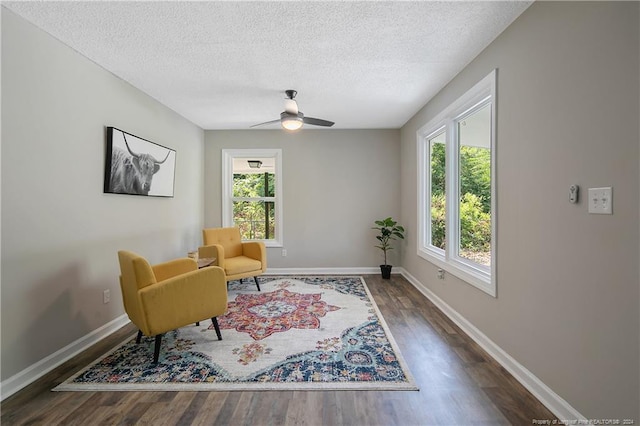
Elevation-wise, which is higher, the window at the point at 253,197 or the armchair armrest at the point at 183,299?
the window at the point at 253,197

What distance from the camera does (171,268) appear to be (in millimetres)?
2812

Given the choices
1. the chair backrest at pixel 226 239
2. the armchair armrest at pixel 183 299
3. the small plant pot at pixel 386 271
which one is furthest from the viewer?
the small plant pot at pixel 386 271

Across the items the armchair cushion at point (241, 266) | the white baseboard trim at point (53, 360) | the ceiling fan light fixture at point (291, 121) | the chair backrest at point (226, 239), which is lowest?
the white baseboard trim at point (53, 360)

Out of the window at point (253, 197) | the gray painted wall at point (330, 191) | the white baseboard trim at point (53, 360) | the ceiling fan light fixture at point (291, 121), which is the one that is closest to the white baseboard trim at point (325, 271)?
Answer: the gray painted wall at point (330, 191)

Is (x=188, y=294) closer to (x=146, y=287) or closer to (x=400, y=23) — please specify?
(x=146, y=287)

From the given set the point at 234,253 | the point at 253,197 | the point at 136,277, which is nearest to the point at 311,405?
the point at 136,277

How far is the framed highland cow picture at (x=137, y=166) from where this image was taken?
273cm

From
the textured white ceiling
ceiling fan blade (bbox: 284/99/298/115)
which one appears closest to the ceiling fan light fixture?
ceiling fan blade (bbox: 284/99/298/115)

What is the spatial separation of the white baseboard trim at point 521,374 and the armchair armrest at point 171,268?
2.56 metres

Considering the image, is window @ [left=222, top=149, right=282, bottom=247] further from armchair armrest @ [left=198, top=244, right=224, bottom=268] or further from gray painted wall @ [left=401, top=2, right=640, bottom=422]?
gray painted wall @ [left=401, top=2, right=640, bottom=422]

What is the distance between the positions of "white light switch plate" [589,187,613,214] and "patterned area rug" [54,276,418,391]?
4.66ft

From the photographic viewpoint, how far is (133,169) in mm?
3041

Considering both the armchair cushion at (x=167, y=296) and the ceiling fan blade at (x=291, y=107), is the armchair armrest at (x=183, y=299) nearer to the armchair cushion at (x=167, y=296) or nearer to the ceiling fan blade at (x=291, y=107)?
the armchair cushion at (x=167, y=296)

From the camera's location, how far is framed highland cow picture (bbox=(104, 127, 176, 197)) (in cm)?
273
